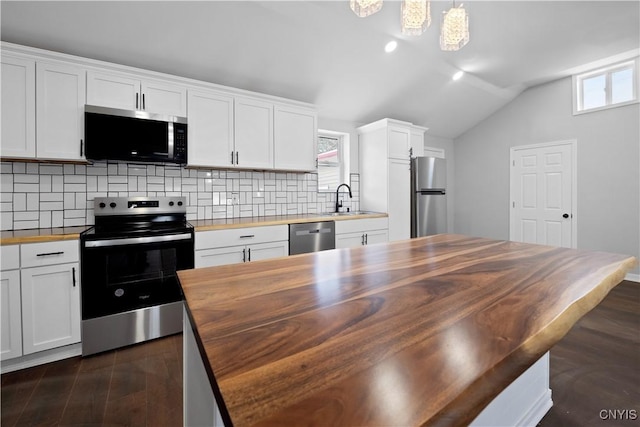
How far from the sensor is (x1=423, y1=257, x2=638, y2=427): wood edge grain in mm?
380

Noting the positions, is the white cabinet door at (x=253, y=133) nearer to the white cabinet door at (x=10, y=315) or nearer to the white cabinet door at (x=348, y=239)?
the white cabinet door at (x=348, y=239)

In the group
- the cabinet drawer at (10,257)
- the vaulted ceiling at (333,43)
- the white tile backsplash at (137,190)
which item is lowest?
the cabinet drawer at (10,257)

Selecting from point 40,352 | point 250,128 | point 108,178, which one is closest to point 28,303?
point 40,352

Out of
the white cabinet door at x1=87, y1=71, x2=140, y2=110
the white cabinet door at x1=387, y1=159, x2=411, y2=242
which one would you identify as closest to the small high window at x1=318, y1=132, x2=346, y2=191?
the white cabinet door at x1=387, y1=159, x2=411, y2=242

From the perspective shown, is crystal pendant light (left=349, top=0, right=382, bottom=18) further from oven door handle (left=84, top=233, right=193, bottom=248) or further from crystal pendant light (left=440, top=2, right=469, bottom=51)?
oven door handle (left=84, top=233, right=193, bottom=248)

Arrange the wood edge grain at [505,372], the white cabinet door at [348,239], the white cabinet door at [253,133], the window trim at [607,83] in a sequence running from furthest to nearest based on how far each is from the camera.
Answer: the window trim at [607,83] → the white cabinet door at [348,239] → the white cabinet door at [253,133] → the wood edge grain at [505,372]

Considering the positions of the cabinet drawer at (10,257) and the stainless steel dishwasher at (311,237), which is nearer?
the cabinet drawer at (10,257)

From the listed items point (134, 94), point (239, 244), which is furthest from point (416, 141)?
point (134, 94)

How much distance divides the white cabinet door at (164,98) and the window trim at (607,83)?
5.27m

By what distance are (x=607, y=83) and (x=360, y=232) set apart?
406 cm

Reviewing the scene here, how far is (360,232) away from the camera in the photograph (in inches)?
143

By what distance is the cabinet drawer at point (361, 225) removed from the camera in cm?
343

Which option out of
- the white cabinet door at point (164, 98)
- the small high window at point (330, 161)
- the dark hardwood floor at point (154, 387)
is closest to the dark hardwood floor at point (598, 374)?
the dark hardwood floor at point (154, 387)

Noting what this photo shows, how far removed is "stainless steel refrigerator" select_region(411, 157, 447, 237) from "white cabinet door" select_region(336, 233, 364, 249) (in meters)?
1.16
